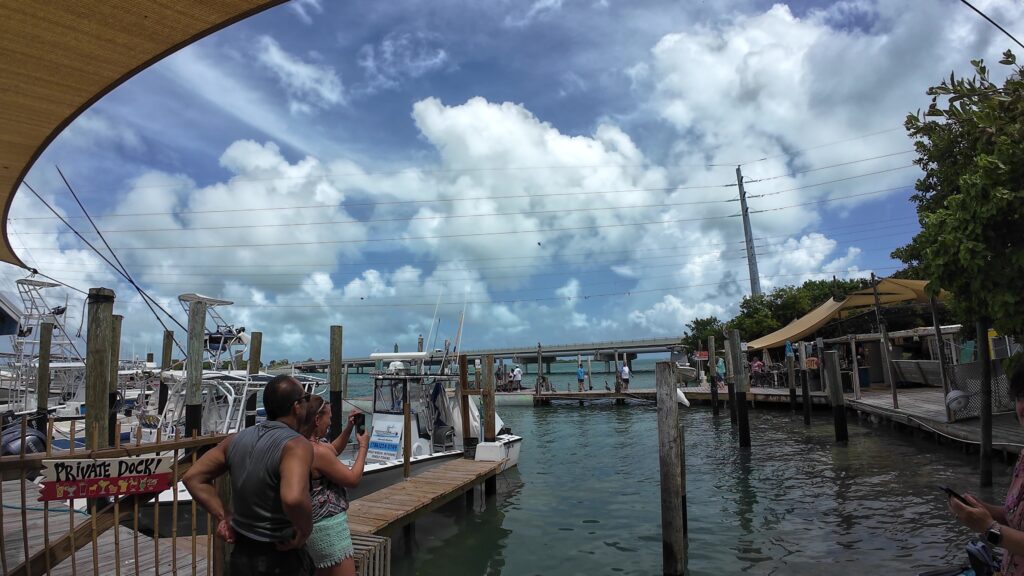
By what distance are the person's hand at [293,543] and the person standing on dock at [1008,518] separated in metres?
3.22

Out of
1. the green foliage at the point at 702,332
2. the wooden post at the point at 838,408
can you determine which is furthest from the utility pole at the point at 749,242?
the wooden post at the point at 838,408

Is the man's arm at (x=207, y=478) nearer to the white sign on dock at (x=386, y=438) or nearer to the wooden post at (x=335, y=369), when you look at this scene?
the white sign on dock at (x=386, y=438)

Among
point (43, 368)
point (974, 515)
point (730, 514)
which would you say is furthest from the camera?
point (43, 368)

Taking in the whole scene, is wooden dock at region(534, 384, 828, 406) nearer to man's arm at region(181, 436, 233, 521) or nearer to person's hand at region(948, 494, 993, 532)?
person's hand at region(948, 494, 993, 532)

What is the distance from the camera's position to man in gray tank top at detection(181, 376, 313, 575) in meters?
3.03

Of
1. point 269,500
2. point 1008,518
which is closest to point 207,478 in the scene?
point 269,500

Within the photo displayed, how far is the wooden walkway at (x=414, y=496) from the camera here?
7.95 m

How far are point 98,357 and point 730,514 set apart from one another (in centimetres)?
994

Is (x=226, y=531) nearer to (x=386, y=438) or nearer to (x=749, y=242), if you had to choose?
(x=386, y=438)

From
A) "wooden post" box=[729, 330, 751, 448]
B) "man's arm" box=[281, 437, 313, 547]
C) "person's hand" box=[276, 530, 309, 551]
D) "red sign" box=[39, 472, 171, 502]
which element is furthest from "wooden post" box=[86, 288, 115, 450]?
"wooden post" box=[729, 330, 751, 448]

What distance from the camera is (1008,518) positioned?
10.2ft

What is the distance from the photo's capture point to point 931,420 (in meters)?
14.5

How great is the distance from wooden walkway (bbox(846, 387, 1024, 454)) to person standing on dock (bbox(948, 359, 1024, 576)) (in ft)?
32.4

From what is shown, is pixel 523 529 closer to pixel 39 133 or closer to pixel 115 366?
pixel 39 133
